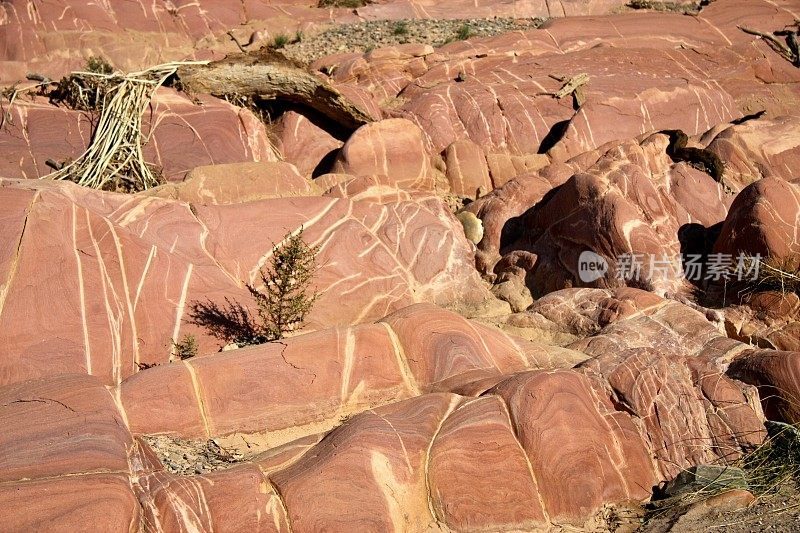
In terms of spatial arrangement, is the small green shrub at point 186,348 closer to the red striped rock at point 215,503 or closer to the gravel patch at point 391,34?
the red striped rock at point 215,503

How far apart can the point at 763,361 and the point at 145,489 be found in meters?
4.69

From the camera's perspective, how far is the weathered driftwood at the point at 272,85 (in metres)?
13.7

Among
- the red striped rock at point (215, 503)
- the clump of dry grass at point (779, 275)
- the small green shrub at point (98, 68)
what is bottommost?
the clump of dry grass at point (779, 275)

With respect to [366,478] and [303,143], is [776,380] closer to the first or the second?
[366,478]

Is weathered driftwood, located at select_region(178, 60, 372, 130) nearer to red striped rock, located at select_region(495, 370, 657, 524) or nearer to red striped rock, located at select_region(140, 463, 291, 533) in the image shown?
red striped rock, located at select_region(495, 370, 657, 524)

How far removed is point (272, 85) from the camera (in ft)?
46.6

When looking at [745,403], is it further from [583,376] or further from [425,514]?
[425,514]

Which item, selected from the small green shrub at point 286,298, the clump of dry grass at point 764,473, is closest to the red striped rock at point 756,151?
the small green shrub at point 286,298

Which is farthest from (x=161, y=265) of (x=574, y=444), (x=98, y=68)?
(x=98, y=68)

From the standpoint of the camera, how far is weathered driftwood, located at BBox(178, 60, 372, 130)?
13711 mm

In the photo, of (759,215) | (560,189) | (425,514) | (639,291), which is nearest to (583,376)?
(425,514)

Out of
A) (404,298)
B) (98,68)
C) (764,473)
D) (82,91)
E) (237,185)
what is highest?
(98,68)

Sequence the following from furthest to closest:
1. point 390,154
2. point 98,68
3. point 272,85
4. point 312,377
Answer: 1. point 272,85
2. point 390,154
3. point 98,68
4. point 312,377

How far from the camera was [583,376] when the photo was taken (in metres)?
6.70
